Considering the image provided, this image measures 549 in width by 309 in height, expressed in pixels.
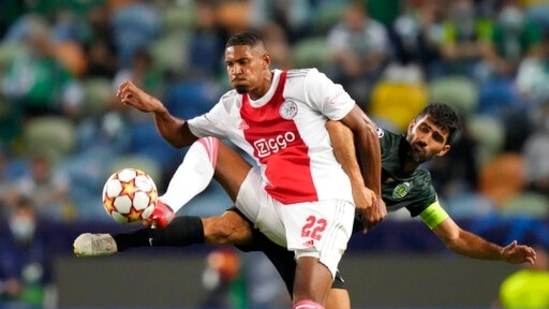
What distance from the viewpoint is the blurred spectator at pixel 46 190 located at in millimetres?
13539

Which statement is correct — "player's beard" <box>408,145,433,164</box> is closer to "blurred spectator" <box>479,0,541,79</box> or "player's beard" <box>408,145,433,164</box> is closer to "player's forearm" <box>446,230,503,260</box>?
"player's forearm" <box>446,230,503,260</box>

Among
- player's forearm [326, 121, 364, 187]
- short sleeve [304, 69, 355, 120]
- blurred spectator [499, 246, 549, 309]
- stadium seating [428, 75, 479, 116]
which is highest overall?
short sleeve [304, 69, 355, 120]

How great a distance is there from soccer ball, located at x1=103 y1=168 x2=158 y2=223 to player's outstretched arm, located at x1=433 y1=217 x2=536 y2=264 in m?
2.04

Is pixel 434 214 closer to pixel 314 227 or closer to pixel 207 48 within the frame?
pixel 314 227

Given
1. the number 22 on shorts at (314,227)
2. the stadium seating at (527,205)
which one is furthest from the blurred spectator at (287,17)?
the number 22 on shorts at (314,227)

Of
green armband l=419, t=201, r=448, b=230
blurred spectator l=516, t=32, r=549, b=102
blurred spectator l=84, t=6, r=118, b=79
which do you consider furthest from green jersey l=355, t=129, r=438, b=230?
blurred spectator l=84, t=6, r=118, b=79

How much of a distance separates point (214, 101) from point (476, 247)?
18.5ft

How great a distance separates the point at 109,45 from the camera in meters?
15.9

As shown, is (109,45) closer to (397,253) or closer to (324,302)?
(397,253)

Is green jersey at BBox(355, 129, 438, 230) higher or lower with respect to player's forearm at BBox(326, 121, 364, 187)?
lower

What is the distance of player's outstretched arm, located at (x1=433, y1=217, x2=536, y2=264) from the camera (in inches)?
351

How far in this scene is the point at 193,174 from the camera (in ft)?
27.3

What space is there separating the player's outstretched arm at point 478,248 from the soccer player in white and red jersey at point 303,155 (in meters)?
1.03

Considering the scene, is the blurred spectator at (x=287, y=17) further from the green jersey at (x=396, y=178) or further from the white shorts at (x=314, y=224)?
the white shorts at (x=314, y=224)
